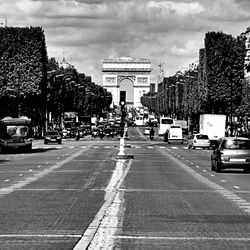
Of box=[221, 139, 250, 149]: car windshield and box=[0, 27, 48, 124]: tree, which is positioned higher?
box=[0, 27, 48, 124]: tree

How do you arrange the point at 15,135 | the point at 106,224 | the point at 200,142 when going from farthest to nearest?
the point at 200,142
the point at 15,135
the point at 106,224

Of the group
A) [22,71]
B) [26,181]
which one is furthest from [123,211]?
[22,71]

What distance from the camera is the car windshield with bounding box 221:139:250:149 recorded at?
122ft

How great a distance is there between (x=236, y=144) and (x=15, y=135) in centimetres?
2918

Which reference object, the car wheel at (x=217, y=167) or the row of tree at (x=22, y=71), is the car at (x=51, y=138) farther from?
the car wheel at (x=217, y=167)

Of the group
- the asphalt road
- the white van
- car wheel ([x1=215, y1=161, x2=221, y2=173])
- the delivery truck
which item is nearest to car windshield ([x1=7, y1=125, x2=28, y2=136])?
the delivery truck

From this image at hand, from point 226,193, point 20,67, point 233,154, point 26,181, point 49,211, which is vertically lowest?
point 26,181

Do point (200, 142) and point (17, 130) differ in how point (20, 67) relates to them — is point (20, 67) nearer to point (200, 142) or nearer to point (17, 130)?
point (200, 142)

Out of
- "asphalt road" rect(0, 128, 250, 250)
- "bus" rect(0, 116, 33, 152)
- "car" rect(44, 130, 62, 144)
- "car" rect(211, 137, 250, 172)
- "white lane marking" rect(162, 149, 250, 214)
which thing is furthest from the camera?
"car" rect(44, 130, 62, 144)

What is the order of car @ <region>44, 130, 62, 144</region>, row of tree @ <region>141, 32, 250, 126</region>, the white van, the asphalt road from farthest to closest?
row of tree @ <region>141, 32, 250, 126</region>, the white van, car @ <region>44, 130, 62, 144</region>, the asphalt road

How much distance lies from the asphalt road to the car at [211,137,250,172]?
7.62ft

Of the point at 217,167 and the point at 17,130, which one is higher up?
the point at 17,130

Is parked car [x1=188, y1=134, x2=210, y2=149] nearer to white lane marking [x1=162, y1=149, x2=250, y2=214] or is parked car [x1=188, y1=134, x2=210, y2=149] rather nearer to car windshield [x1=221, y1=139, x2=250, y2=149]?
car windshield [x1=221, y1=139, x2=250, y2=149]

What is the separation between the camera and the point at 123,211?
1912 cm
